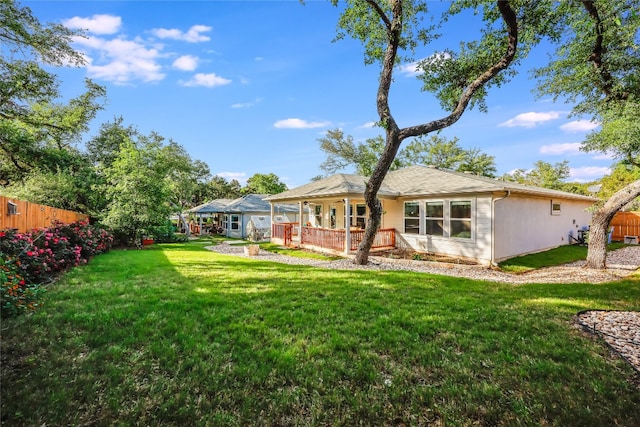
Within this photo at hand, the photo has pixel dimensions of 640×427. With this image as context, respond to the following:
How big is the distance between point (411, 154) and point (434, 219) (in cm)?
2095

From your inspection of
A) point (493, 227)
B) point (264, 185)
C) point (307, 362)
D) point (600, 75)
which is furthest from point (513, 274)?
point (264, 185)

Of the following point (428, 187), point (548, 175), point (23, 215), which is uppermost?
point (548, 175)

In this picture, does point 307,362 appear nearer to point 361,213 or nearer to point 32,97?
point 361,213

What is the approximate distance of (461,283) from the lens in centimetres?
704

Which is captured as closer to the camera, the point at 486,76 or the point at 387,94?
the point at 486,76

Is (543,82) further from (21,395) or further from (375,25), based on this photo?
(21,395)

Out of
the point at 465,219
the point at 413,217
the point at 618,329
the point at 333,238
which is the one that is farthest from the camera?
the point at 413,217

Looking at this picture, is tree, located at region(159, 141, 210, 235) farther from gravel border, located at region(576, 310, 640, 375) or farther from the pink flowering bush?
gravel border, located at region(576, 310, 640, 375)

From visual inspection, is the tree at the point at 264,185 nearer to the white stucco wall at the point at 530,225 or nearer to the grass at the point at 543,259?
the white stucco wall at the point at 530,225

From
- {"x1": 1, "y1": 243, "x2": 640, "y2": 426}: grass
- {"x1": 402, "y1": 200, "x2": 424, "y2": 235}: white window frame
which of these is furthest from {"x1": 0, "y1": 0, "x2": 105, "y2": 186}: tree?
{"x1": 402, "y1": 200, "x2": 424, "y2": 235}: white window frame

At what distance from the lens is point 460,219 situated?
11.4m

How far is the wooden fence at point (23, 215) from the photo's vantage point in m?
5.98

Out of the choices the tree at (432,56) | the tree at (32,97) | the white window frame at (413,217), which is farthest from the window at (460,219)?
the tree at (32,97)

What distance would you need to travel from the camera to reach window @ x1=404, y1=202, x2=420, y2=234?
13102 millimetres
